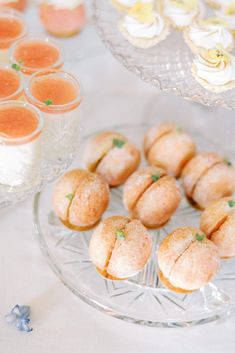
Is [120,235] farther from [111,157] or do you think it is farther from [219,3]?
[219,3]

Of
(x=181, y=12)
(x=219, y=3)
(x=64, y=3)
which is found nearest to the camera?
(x=181, y=12)

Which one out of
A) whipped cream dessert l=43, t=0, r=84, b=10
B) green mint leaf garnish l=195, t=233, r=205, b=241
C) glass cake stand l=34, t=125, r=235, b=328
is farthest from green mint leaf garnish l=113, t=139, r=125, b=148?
whipped cream dessert l=43, t=0, r=84, b=10

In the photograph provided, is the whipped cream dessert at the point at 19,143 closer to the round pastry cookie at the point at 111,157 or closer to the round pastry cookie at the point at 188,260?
the round pastry cookie at the point at 111,157

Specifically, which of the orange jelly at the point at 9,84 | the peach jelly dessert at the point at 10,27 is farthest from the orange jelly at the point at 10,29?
the orange jelly at the point at 9,84

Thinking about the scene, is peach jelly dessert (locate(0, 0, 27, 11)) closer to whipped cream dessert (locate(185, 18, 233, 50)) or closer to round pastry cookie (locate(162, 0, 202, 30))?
round pastry cookie (locate(162, 0, 202, 30))

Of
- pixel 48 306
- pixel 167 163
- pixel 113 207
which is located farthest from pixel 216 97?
pixel 48 306

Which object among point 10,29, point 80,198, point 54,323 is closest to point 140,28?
point 10,29
